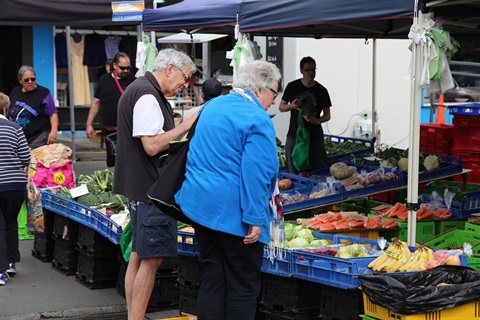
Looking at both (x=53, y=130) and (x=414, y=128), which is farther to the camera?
(x=53, y=130)

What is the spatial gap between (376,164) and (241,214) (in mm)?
5892

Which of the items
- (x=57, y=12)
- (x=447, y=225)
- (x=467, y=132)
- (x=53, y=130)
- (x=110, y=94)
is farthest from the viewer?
(x=57, y=12)

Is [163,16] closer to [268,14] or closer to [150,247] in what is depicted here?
[268,14]

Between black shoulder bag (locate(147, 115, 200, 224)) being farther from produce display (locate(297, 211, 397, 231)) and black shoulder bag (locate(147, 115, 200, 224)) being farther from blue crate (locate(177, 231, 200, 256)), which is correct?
produce display (locate(297, 211, 397, 231))

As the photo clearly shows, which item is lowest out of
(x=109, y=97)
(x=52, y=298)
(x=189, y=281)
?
(x=52, y=298)

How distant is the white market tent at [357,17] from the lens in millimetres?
6586

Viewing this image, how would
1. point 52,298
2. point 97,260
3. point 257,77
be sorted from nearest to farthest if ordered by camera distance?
1. point 257,77
2. point 52,298
3. point 97,260

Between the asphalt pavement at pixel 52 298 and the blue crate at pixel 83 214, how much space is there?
624 millimetres

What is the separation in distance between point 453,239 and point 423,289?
233cm

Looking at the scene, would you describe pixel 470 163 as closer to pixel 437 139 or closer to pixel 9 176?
pixel 437 139

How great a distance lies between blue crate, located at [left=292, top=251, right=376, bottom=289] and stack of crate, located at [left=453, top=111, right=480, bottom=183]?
5.34 metres

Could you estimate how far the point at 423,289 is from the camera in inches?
207

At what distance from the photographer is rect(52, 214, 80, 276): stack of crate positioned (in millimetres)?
8914

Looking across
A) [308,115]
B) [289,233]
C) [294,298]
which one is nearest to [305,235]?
[289,233]
